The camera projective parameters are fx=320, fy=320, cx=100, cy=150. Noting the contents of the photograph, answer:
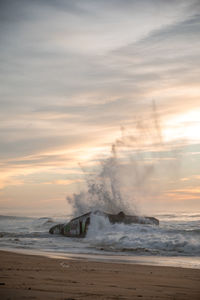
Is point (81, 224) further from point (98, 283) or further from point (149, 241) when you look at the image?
point (98, 283)

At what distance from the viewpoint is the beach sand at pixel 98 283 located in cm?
390

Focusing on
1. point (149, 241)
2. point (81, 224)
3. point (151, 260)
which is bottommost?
point (151, 260)

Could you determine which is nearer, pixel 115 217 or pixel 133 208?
pixel 115 217

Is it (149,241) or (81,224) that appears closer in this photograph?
(149,241)

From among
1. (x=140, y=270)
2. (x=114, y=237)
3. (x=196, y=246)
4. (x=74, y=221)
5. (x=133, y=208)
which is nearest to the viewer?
(x=140, y=270)

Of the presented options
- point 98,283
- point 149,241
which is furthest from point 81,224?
point 98,283

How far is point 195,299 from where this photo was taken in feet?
13.1

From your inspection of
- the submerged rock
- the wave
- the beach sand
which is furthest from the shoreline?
the submerged rock

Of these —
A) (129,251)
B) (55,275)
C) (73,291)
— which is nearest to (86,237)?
(129,251)

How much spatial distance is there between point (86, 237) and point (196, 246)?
6.58 metres

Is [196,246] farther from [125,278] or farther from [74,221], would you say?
[74,221]

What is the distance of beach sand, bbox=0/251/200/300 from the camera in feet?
12.8

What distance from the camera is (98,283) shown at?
15.7ft

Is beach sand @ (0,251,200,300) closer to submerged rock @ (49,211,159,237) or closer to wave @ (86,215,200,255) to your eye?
wave @ (86,215,200,255)
